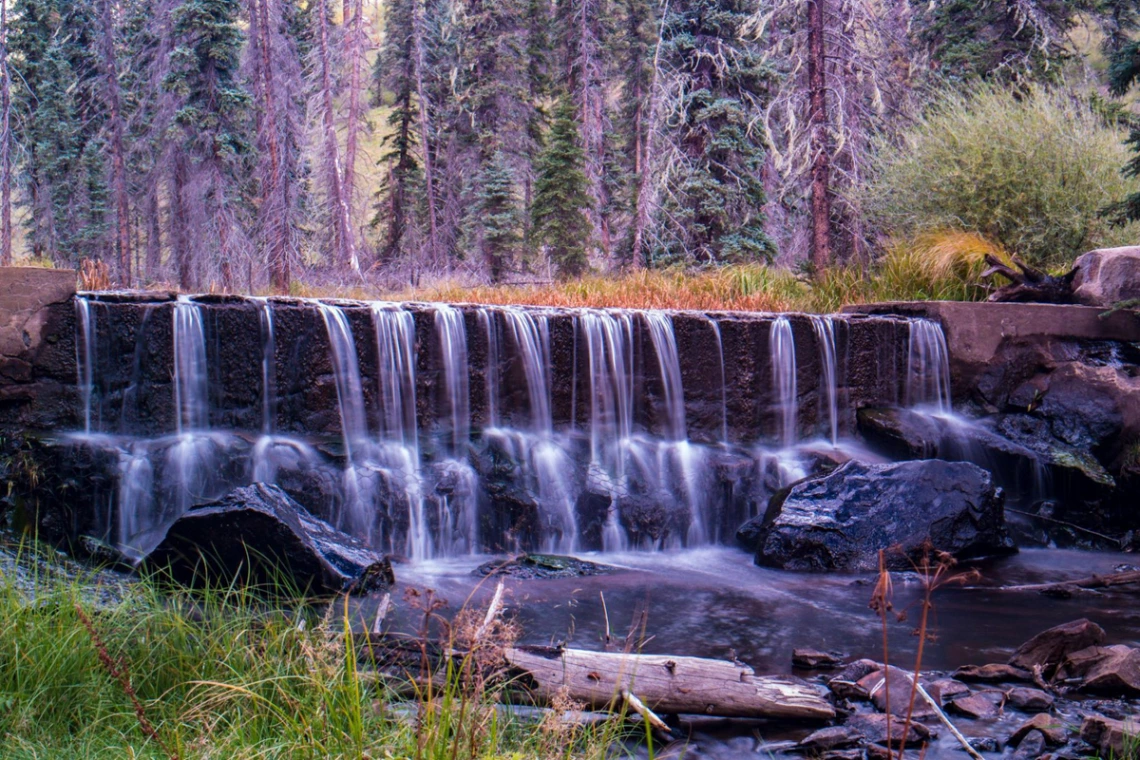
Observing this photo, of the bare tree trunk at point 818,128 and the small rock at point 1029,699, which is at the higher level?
the bare tree trunk at point 818,128

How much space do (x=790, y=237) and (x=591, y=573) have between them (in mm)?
24509

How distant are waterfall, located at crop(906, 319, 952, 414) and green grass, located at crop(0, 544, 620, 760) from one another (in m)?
9.15

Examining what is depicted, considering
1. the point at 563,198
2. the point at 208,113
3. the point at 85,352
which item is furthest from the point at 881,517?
the point at 208,113

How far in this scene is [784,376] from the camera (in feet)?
37.5

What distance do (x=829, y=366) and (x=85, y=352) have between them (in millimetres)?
7971

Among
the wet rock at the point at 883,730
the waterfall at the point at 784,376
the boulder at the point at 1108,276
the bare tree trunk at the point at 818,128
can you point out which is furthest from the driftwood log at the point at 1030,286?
the wet rock at the point at 883,730

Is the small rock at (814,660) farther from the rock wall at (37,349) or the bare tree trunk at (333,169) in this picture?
the bare tree trunk at (333,169)

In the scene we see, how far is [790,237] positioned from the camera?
31.1 m

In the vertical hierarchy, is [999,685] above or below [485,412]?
below

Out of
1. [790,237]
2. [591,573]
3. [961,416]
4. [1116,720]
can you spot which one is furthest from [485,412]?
[790,237]

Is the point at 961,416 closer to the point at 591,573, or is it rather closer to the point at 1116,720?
the point at 591,573

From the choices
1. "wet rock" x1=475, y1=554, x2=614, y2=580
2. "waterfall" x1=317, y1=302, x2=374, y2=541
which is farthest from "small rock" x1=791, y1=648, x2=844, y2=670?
"waterfall" x1=317, y1=302, x2=374, y2=541

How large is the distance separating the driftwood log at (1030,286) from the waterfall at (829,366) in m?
2.21

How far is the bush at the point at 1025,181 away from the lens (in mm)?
14008
